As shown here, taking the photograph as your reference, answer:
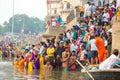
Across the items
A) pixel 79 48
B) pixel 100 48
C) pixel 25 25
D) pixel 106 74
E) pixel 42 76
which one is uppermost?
pixel 100 48

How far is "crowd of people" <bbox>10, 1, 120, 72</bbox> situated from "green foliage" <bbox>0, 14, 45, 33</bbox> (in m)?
124

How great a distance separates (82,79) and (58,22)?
20866 millimetres

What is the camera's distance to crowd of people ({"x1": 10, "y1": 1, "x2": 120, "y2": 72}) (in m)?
21.3

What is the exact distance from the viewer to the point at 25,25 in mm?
158125

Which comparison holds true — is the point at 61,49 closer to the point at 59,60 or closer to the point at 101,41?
the point at 59,60

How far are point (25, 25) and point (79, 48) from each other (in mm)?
134963

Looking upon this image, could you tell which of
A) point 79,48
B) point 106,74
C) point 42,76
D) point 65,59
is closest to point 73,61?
point 65,59

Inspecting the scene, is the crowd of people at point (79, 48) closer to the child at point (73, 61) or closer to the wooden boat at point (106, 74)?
the child at point (73, 61)

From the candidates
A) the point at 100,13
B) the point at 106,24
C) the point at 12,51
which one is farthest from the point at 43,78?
the point at 12,51

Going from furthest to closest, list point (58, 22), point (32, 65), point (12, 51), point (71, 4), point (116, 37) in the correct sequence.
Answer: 1. point (71, 4)
2. point (12, 51)
3. point (58, 22)
4. point (32, 65)
5. point (116, 37)

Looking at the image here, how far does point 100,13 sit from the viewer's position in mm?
27188

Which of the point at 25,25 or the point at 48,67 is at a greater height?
the point at 48,67

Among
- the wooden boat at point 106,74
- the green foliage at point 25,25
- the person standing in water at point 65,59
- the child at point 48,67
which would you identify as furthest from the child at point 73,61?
the green foliage at point 25,25

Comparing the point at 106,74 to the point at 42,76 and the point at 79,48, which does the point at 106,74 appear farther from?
the point at 79,48
